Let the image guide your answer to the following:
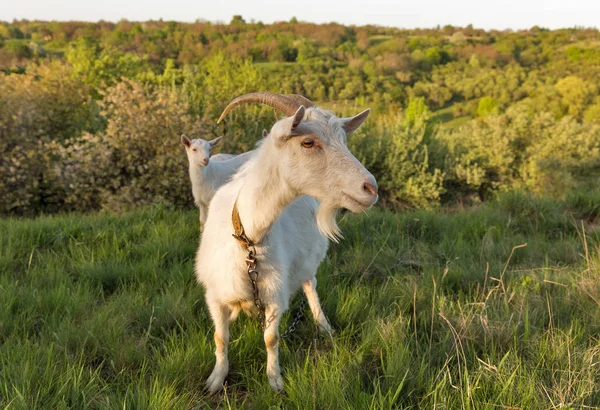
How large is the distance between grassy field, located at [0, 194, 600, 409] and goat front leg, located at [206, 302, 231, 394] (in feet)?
0.25

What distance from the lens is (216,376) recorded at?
95.8 inches

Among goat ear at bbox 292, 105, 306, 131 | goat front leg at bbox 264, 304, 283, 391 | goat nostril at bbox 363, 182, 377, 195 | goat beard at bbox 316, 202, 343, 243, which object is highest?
goat ear at bbox 292, 105, 306, 131

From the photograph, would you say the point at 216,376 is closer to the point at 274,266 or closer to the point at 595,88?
the point at 274,266

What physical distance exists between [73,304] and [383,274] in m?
2.44

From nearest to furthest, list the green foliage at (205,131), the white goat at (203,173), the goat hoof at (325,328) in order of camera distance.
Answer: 1. the goat hoof at (325,328)
2. the white goat at (203,173)
3. the green foliage at (205,131)

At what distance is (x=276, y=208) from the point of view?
2246mm

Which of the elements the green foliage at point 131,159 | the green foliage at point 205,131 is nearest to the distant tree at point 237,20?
the green foliage at point 205,131

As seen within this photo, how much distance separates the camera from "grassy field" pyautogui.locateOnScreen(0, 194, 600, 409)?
212cm

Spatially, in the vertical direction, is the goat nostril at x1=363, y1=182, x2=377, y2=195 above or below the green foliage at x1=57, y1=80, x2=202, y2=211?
above

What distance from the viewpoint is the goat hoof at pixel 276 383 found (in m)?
2.31

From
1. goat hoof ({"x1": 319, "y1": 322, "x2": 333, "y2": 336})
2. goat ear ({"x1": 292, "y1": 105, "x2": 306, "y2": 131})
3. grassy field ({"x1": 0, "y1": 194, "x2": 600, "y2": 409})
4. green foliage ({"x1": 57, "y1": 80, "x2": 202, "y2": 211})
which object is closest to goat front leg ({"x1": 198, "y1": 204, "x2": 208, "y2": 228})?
grassy field ({"x1": 0, "y1": 194, "x2": 600, "y2": 409})

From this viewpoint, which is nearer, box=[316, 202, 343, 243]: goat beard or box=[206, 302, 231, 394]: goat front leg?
box=[316, 202, 343, 243]: goat beard

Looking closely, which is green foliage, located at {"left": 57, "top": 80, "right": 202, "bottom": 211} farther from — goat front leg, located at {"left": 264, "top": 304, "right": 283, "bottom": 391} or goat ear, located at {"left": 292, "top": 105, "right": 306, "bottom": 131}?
goat ear, located at {"left": 292, "top": 105, "right": 306, "bottom": 131}

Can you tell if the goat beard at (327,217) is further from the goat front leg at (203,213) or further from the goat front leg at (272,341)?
the goat front leg at (203,213)
